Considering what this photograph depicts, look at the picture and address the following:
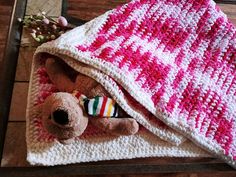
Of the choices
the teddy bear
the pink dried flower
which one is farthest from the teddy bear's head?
the pink dried flower

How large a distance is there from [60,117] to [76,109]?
4 centimetres

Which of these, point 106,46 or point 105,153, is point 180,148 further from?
point 106,46

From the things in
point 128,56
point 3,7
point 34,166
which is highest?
point 128,56

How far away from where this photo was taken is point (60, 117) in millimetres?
646

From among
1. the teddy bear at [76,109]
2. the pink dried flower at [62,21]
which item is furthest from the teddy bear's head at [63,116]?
the pink dried flower at [62,21]

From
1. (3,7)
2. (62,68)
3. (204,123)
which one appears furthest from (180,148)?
(3,7)

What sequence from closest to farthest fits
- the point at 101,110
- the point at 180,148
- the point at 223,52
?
the point at 101,110 → the point at 180,148 → the point at 223,52

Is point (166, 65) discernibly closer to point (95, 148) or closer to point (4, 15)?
point (95, 148)

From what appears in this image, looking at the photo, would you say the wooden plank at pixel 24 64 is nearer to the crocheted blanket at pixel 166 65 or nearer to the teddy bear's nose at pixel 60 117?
the crocheted blanket at pixel 166 65

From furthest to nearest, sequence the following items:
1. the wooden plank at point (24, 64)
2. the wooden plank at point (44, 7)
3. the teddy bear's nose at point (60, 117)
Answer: the wooden plank at point (44, 7), the wooden plank at point (24, 64), the teddy bear's nose at point (60, 117)

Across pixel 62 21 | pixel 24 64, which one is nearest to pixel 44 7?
pixel 62 21

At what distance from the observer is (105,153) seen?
772 millimetres

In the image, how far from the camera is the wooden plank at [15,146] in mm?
759

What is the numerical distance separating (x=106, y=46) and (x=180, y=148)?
30 cm
